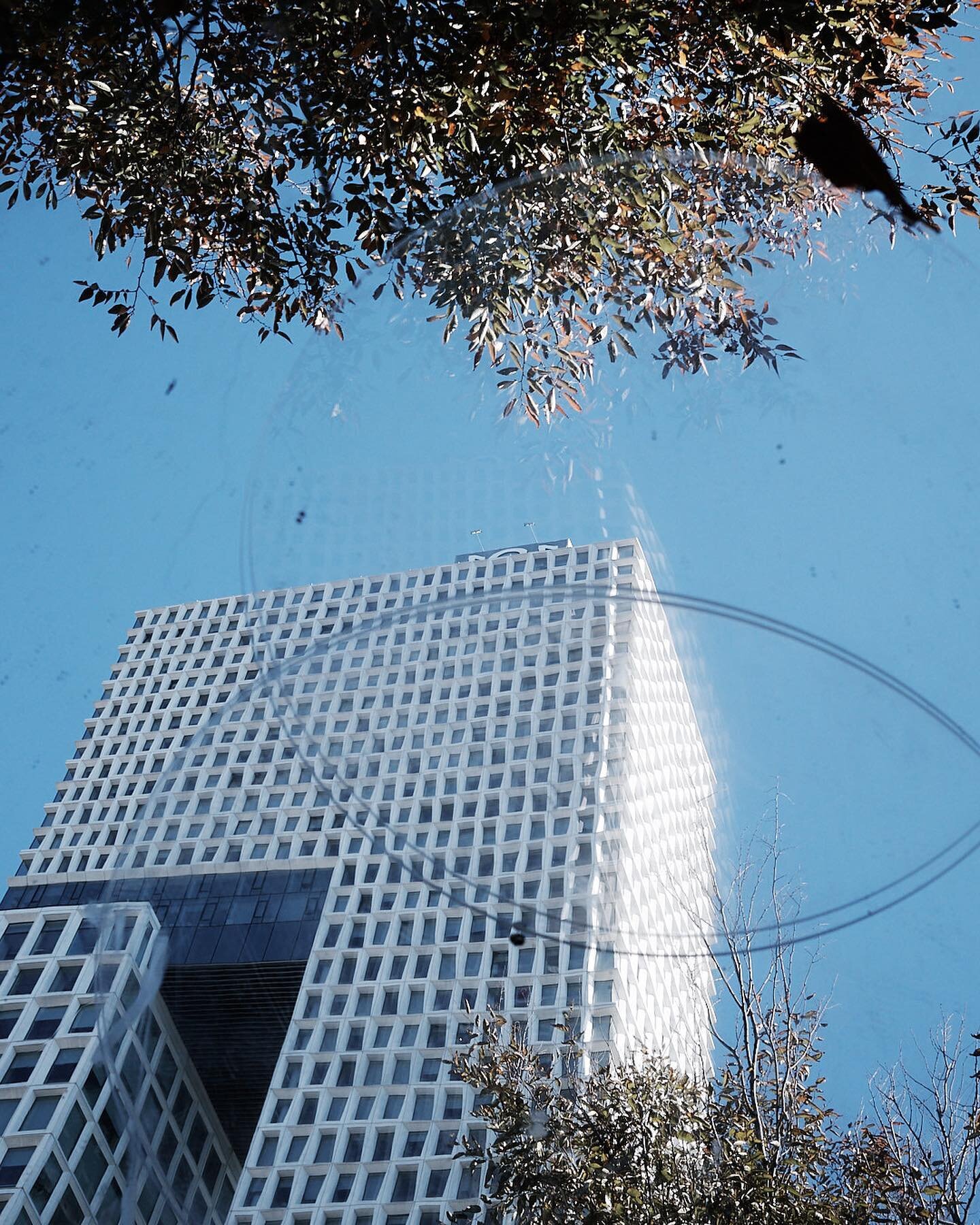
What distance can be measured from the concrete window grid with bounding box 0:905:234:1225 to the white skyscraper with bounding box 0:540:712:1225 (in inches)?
2.5

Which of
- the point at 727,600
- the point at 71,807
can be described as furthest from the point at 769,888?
the point at 71,807

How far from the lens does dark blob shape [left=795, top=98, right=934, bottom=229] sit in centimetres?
176

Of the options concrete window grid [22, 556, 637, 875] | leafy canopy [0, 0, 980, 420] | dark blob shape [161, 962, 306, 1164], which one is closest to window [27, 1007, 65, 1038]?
dark blob shape [161, 962, 306, 1164]

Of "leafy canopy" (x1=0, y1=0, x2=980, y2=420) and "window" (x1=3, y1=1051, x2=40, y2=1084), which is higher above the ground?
"window" (x1=3, y1=1051, x2=40, y2=1084)

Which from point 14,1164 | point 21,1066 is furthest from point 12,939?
point 14,1164

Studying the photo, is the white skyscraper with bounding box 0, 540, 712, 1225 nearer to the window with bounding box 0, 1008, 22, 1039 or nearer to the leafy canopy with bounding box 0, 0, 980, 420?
the window with bounding box 0, 1008, 22, 1039

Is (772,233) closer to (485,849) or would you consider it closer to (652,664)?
(652,664)

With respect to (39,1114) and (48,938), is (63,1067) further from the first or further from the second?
(48,938)

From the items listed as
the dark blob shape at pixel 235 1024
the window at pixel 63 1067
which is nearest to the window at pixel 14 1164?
the window at pixel 63 1067

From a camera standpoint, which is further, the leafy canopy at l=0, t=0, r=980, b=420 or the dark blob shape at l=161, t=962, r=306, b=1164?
the dark blob shape at l=161, t=962, r=306, b=1164

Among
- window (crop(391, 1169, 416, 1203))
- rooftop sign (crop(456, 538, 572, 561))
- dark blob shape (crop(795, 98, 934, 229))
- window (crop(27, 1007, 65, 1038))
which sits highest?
window (crop(27, 1007, 65, 1038))

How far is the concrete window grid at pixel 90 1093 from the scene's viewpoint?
51.6 feet

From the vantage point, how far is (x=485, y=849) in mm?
1717

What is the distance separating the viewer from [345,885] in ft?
37.0
